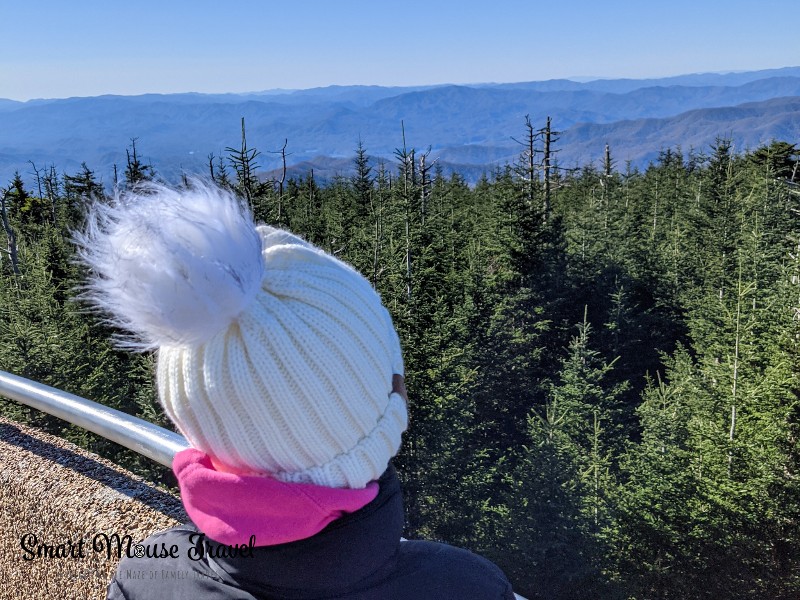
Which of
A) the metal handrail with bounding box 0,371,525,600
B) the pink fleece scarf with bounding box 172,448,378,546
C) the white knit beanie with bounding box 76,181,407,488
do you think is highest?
the white knit beanie with bounding box 76,181,407,488

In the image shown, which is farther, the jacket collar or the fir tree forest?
the fir tree forest

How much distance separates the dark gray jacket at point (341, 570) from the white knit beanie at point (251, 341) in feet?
0.29

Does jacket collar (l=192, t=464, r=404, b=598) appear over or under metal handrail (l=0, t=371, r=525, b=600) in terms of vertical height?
over

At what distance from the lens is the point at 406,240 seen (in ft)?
61.9

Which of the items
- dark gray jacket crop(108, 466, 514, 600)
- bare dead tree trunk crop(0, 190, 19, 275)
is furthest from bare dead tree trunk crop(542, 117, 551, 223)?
dark gray jacket crop(108, 466, 514, 600)

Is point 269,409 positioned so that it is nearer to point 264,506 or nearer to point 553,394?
point 264,506

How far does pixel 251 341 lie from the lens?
110 cm

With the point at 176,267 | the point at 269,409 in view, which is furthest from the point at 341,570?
the point at 176,267

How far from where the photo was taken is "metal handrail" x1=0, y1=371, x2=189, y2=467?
2342 millimetres

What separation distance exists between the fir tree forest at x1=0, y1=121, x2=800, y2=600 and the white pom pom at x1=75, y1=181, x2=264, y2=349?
514cm

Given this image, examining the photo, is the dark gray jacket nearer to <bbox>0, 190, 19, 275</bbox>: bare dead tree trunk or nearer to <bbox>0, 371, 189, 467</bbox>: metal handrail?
<bbox>0, 371, 189, 467</bbox>: metal handrail

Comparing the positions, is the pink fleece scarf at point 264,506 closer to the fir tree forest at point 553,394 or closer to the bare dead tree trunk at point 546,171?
the fir tree forest at point 553,394

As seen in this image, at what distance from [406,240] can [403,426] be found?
1764 centimetres

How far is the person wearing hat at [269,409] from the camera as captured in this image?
1.11 meters
